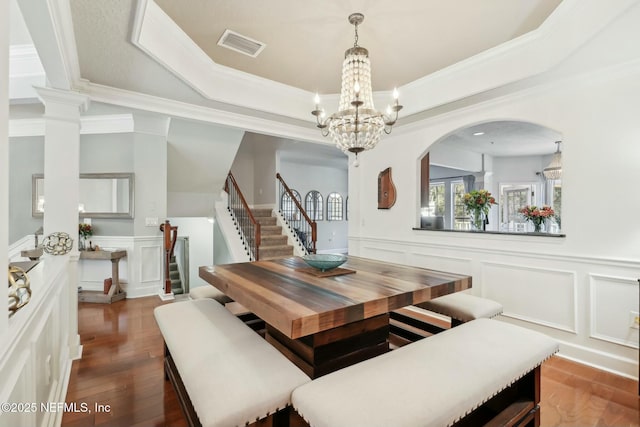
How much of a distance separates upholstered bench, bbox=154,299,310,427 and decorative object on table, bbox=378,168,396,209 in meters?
2.88

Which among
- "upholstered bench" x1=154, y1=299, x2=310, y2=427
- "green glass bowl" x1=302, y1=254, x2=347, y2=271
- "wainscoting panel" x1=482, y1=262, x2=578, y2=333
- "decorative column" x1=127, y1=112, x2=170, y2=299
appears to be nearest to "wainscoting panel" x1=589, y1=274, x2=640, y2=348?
"wainscoting panel" x1=482, y1=262, x2=578, y2=333

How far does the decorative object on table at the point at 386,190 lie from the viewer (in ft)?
14.4

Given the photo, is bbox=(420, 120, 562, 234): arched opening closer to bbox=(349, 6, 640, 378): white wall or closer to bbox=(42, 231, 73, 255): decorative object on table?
bbox=(349, 6, 640, 378): white wall

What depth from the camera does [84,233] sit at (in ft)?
14.9

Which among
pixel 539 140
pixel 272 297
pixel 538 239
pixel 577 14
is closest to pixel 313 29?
pixel 577 14

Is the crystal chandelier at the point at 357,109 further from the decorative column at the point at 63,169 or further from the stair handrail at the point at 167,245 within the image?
the stair handrail at the point at 167,245

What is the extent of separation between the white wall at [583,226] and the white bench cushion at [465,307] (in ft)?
2.50

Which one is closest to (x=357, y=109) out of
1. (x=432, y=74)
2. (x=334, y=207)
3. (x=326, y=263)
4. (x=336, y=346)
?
(x=326, y=263)

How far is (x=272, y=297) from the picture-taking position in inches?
73.0

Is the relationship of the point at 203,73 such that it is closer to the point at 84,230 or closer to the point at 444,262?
the point at 84,230

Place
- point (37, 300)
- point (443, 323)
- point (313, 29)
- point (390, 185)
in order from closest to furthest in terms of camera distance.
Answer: point (37, 300), point (313, 29), point (443, 323), point (390, 185)

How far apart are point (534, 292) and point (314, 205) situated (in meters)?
7.16

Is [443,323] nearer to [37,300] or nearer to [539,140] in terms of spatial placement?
[37,300]

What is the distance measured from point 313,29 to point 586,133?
8.10 feet
